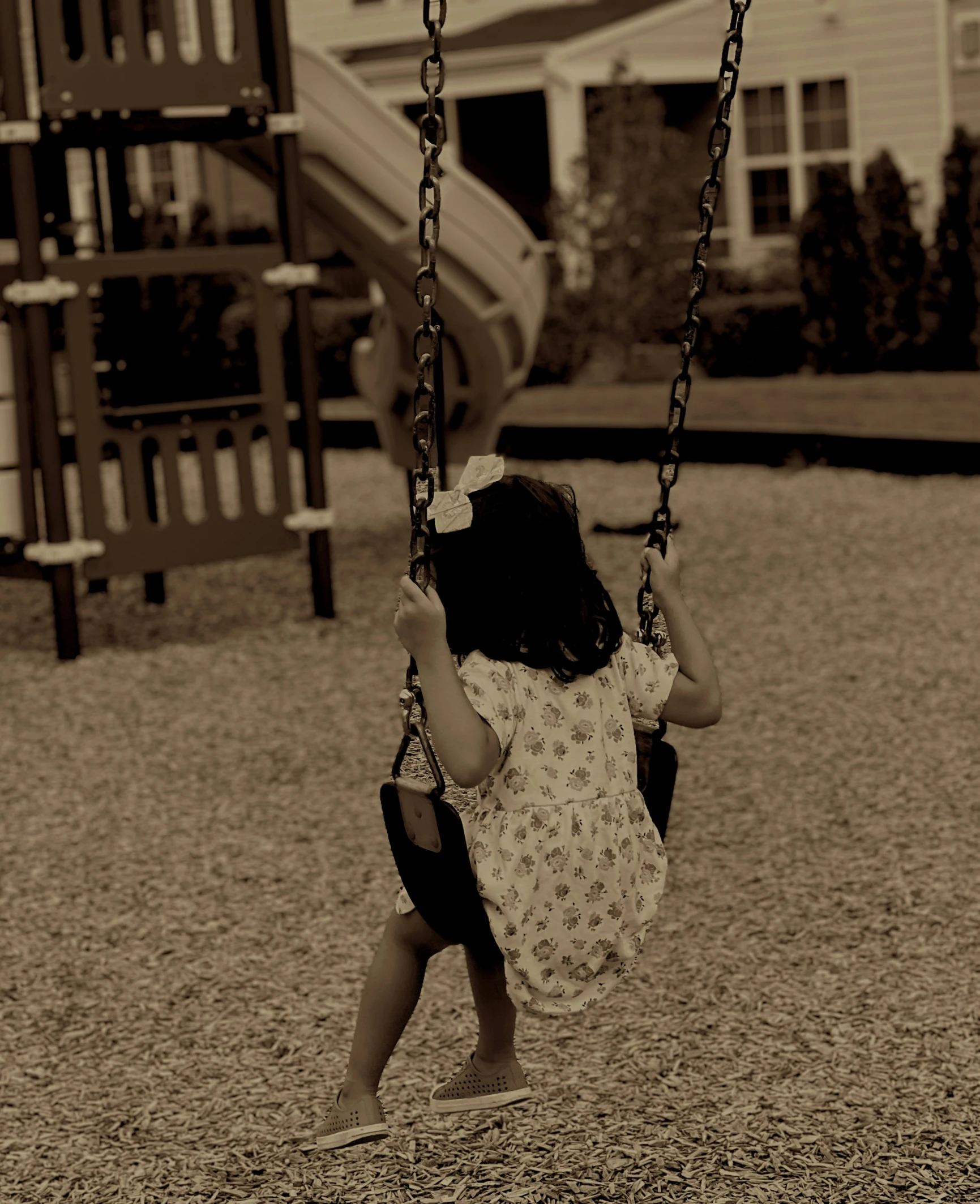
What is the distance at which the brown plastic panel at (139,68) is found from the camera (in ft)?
20.3

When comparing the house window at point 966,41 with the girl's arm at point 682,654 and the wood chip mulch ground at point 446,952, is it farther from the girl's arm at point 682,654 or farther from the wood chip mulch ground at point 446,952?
the girl's arm at point 682,654

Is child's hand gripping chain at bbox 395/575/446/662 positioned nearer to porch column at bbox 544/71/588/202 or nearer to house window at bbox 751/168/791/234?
porch column at bbox 544/71/588/202

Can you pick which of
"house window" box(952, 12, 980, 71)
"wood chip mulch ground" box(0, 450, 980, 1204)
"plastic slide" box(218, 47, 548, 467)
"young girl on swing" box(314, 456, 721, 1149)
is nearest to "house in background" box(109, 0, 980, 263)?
"house window" box(952, 12, 980, 71)

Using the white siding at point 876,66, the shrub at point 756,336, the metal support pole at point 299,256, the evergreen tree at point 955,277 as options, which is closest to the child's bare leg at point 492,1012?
the metal support pole at point 299,256

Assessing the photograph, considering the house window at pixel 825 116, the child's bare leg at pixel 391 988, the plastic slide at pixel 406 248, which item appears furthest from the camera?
the house window at pixel 825 116

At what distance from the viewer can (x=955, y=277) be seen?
13.7 m

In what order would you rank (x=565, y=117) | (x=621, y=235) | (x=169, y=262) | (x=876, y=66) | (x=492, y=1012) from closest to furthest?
1. (x=492, y=1012)
2. (x=169, y=262)
3. (x=621, y=235)
4. (x=876, y=66)
5. (x=565, y=117)

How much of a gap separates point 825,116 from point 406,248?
1097 centimetres

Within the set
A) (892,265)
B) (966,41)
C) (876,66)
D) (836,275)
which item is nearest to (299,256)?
(836,275)

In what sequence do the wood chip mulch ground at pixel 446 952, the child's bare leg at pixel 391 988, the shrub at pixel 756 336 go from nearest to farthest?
the child's bare leg at pixel 391 988 → the wood chip mulch ground at pixel 446 952 → the shrub at pixel 756 336

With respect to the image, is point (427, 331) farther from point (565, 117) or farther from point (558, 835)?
point (565, 117)

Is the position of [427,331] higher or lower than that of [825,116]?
lower

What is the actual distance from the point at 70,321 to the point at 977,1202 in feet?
15.8

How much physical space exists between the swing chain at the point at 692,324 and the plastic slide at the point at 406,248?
5310 mm
